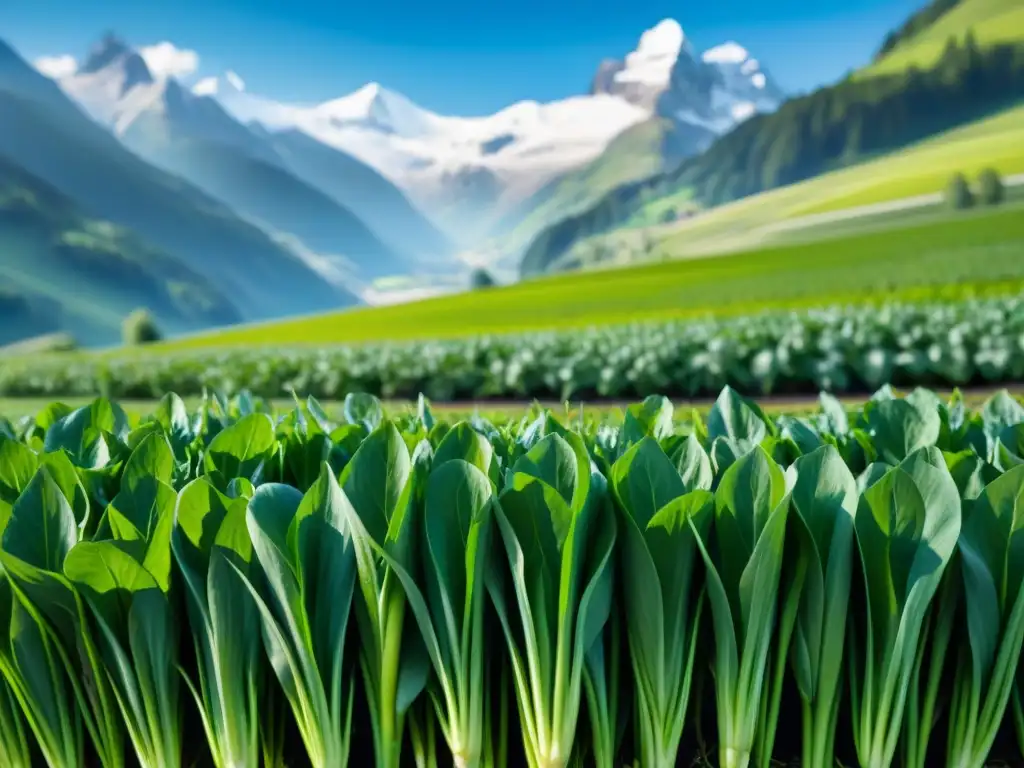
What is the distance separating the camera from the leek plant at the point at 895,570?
1094 millimetres

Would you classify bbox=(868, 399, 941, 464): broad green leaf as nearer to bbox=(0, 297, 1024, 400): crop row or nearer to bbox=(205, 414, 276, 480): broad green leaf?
bbox=(205, 414, 276, 480): broad green leaf

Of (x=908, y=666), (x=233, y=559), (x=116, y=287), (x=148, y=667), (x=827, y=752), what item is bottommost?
(x=827, y=752)

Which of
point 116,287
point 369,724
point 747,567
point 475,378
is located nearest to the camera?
point 747,567

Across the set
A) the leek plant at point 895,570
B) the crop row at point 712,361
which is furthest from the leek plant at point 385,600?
the crop row at point 712,361

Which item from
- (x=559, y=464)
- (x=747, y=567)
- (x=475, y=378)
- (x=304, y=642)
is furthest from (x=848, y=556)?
(x=475, y=378)

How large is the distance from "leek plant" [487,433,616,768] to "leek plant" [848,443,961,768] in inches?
15.3

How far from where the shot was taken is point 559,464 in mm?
1256

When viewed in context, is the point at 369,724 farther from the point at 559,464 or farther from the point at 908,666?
the point at 908,666

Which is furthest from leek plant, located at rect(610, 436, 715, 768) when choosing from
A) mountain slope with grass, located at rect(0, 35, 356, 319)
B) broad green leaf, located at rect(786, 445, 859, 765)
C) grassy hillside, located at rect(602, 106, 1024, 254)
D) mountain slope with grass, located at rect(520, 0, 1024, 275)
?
mountain slope with grass, located at rect(0, 35, 356, 319)

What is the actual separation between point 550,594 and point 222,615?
0.48 m

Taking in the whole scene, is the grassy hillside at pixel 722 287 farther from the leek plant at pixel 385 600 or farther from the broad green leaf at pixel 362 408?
the leek plant at pixel 385 600

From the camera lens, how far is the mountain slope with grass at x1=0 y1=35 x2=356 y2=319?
171750 mm

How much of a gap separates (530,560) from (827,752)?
55cm

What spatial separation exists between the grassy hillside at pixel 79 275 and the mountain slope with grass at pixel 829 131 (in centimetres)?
6574
